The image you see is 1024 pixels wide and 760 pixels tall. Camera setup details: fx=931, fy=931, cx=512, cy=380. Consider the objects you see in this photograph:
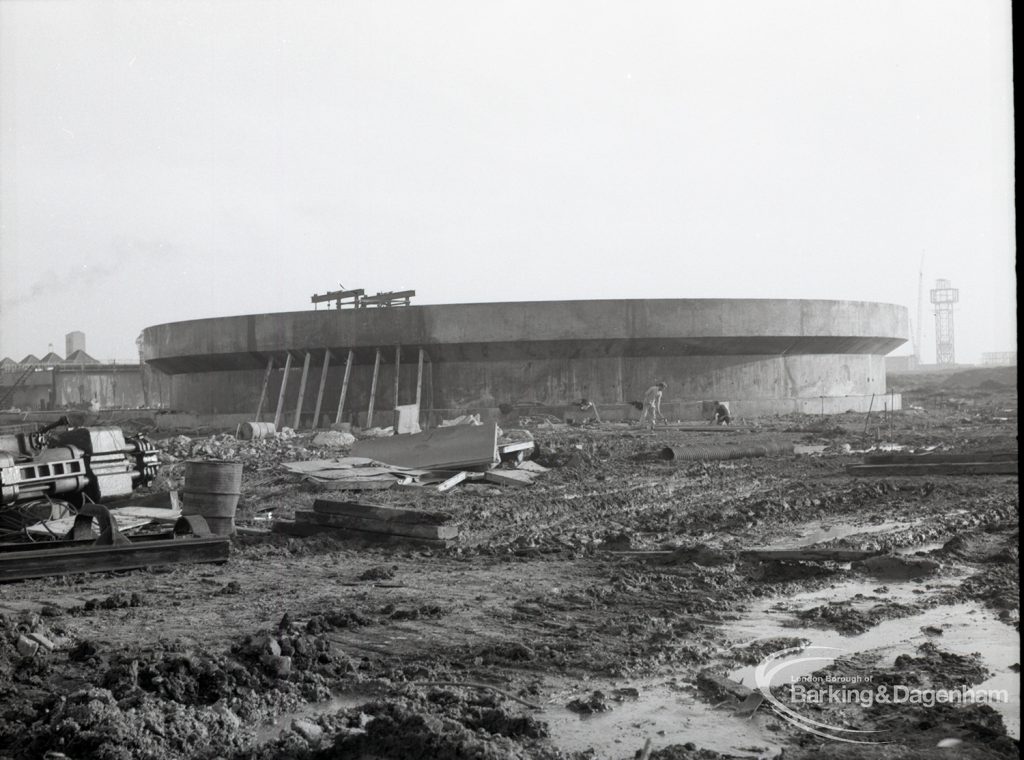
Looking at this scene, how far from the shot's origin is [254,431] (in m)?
17.6

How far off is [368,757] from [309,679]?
89 centimetres

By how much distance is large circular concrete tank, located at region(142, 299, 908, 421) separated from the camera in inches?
798

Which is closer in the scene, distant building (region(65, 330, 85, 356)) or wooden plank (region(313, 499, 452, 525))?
wooden plank (region(313, 499, 452, 525))

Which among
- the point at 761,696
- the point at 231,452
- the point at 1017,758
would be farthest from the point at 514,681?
the point at 231,452

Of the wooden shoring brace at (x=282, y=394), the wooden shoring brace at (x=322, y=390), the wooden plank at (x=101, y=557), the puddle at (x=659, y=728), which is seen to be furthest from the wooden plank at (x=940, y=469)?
the wooden shoring brace at (x=282, y=394)

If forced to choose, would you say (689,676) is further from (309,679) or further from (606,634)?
(309,679)

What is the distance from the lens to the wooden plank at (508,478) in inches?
420

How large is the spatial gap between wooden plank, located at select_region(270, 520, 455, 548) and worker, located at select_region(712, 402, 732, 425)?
41.1 feet

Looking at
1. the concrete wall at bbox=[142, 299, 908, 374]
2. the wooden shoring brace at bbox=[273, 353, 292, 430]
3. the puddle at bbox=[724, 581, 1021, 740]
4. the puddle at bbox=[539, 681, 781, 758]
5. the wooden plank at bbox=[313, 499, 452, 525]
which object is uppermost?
the concrete wall at bbox=[142, 299, 908, 374]

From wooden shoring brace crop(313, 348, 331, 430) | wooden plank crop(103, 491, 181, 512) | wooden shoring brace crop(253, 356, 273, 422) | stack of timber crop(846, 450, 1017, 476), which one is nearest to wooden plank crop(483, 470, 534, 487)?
wooden plank crop(103, 491, 181, 512)

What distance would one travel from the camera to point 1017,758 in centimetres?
294

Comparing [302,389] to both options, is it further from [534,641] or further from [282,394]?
[534,641]

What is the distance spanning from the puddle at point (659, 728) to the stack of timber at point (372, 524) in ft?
12.2

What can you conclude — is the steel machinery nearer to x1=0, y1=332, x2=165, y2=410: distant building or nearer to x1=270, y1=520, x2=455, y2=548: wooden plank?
x1=270, y1=520, x2=455, y2=548: wooden plank
